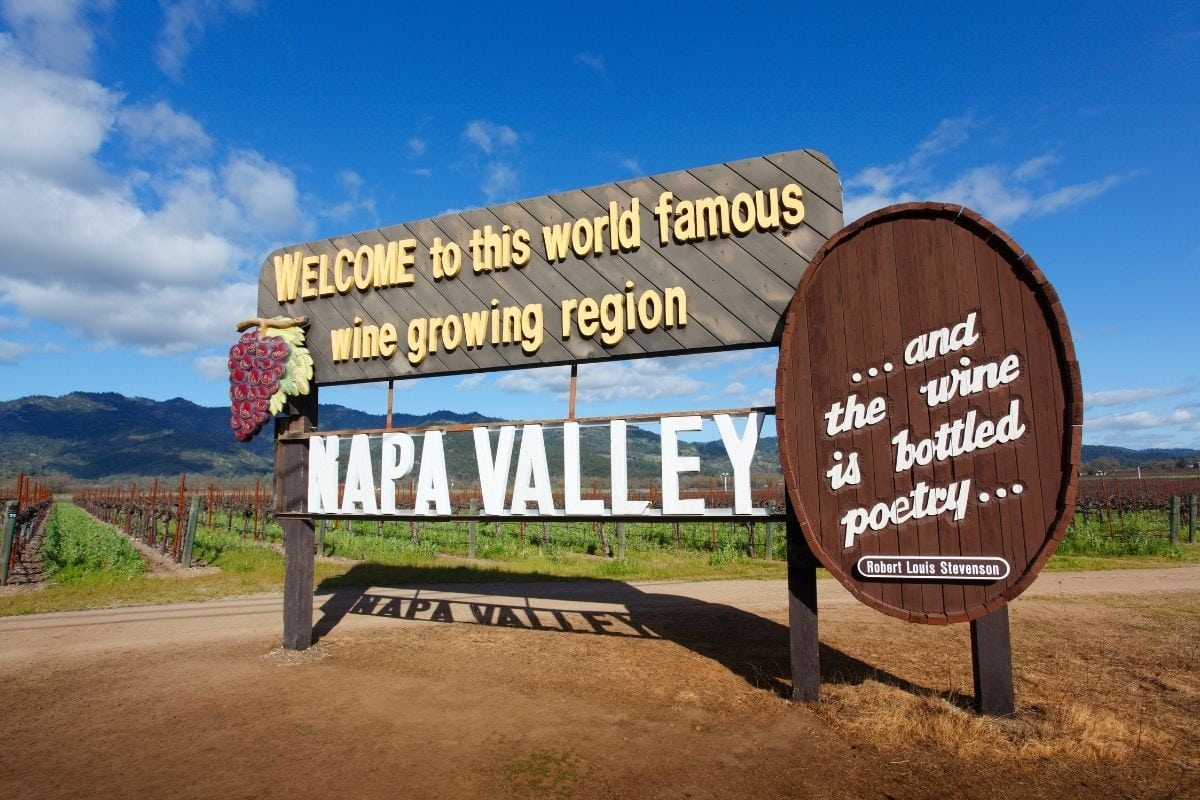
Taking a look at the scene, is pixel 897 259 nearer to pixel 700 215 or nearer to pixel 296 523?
pixel 700 215

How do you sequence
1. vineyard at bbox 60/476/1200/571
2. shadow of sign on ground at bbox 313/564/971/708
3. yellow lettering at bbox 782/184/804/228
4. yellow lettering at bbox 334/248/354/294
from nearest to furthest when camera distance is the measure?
yellow lettering at bbox 782/184/804/228
shadow of sign on ground at bbox 313/564/971/708
yellow lettering at bbox 334/248/354/294
vineyard at bbox 60/476/1200/571

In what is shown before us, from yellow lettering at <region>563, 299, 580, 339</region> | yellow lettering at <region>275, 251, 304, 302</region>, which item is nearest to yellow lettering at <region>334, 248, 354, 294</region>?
yellow lettering at <region>275, 251, 304, 302</region>

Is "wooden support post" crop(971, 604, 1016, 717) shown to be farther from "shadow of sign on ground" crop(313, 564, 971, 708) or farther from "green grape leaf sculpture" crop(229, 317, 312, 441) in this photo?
"green grape leaf sculpture" crop(229, 317, 312, 441)

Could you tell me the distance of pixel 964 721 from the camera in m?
6.05

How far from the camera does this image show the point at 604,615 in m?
12.2

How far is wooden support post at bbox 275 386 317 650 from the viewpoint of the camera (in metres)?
9.55

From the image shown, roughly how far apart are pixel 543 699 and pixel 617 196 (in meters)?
6.18

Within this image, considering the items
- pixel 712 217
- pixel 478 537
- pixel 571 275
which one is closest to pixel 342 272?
pixel 571 275

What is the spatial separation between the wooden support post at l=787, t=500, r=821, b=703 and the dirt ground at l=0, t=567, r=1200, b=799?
0.71 ft

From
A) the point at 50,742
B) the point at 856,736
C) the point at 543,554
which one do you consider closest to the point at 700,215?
the point at 856,736

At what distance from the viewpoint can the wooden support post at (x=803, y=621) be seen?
22.7 feet

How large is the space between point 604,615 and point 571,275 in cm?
664

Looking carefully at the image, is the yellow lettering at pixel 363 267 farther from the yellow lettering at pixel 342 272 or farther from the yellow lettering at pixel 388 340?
the yellow lettering at pixel 388 340

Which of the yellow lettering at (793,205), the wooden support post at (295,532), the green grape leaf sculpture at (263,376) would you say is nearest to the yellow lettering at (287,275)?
the green grape leaf sculpture at (263,376)
